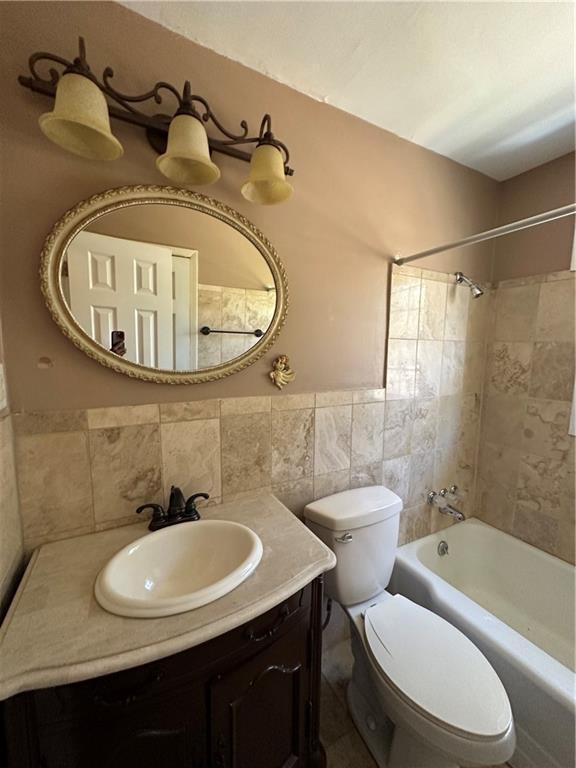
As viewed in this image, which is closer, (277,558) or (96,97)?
(96,97)

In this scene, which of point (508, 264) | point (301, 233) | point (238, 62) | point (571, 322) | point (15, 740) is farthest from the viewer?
point (508, 264)

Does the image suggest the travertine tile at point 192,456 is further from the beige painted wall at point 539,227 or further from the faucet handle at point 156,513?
the beige painted wall at point 539,227

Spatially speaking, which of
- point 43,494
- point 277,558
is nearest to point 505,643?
point 277,558

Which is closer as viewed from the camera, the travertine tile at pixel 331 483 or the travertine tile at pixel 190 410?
the travertine tile at pixel 190 410

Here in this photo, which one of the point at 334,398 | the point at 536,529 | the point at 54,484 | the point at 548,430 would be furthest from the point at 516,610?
the point at 54,484

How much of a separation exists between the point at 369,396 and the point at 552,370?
1041 mm

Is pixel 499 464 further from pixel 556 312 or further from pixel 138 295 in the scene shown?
pixel 138 295

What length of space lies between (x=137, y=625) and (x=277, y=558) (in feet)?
1.24

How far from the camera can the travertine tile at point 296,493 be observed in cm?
133

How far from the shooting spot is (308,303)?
132 centimetres

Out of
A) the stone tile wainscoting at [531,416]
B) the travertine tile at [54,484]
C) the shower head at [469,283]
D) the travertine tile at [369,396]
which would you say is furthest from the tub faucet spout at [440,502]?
the travertine tile at [54,484]

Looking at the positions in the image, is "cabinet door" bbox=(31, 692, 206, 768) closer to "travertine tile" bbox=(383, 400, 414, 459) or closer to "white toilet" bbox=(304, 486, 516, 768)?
"white toilet" bbox=(304, 486, 516, 768)

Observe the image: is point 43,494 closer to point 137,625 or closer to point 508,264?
point 137,625

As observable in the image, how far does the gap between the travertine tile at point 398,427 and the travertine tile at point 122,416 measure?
112 centimetres
